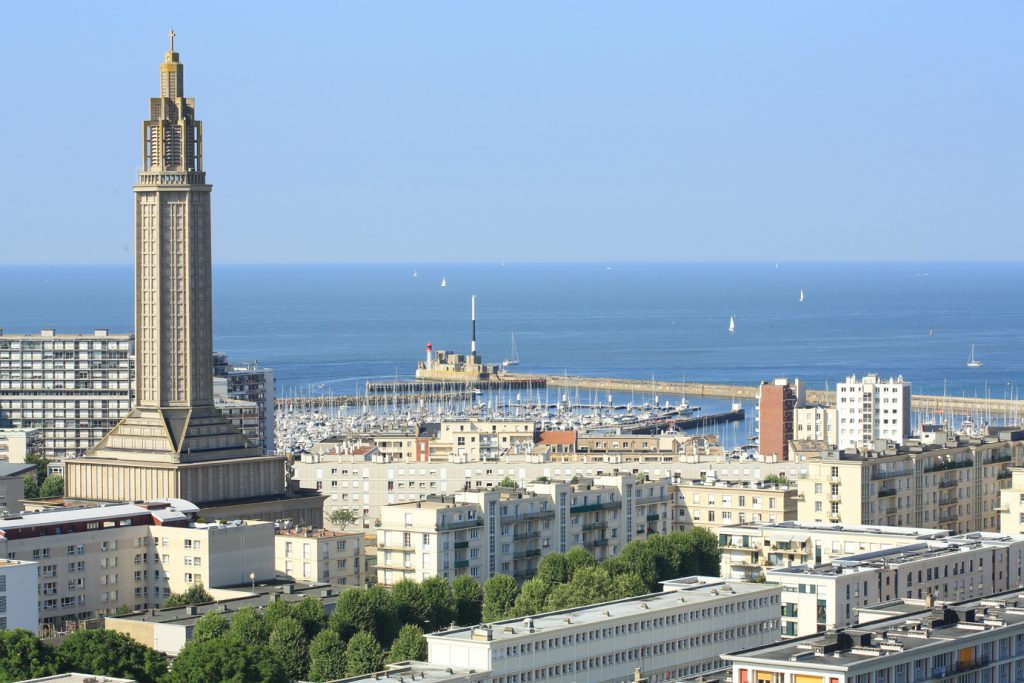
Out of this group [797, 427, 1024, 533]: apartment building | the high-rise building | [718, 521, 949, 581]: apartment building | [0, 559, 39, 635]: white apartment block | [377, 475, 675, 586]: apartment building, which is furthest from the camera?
the high-rise building

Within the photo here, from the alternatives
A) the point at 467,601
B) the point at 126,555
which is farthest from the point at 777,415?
the point at 467,601

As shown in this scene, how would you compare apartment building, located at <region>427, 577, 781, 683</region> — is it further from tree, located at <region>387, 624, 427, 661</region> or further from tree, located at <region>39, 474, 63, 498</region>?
tree, located at <region>39, 474, 63, 498</region>

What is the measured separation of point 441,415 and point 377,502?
62824 millimetres

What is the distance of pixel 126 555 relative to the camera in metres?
61.2

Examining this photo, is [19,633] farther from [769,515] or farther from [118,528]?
[769,515]

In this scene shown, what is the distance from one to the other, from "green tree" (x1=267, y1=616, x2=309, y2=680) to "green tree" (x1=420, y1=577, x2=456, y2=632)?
442 cm

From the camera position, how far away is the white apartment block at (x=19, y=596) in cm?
5209

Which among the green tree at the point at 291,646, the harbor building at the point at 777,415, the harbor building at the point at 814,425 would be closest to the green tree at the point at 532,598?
the green tree at the point at 291,646

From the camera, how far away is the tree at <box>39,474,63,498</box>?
78375mm

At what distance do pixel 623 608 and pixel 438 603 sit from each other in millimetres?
8124

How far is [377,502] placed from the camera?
8219 centimetres

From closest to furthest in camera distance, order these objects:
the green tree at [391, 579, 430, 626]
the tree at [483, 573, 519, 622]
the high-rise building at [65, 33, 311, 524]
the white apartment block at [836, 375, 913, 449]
Answer: the green tree at [391, 579, 430, 626] < the tree at [483, 573, 519, 622] < the high-rise building at [65, 33, 311, 524] < the white apartment block at [836, 375, 913, 449]

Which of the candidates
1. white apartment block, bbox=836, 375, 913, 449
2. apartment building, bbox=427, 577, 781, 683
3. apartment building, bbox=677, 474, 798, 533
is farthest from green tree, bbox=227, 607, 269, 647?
white apartment block, bbox=836, 375, 913, 449

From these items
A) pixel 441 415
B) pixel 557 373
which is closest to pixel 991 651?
pixel 441 415
